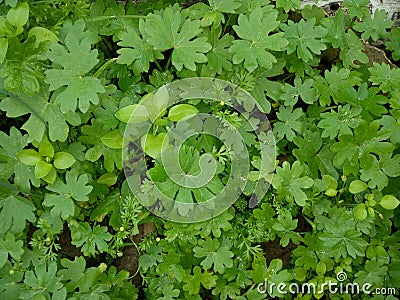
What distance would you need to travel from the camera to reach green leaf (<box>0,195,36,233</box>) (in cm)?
240

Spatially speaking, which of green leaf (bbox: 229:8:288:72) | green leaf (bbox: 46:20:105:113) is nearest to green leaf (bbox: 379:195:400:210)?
green leaf (bbox: 229:8:288:72)

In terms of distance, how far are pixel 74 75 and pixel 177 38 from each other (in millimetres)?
511

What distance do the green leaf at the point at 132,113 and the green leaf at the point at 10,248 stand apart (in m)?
0.72

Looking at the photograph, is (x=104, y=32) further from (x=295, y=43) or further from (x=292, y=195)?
(x=292, y=195)

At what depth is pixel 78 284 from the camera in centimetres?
243

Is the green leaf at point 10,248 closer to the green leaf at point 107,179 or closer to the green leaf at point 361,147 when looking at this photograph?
the green leaf at point 107,179

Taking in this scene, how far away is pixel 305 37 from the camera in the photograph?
2.73 metres

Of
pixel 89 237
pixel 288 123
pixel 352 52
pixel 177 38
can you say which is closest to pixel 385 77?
pixel 352 52

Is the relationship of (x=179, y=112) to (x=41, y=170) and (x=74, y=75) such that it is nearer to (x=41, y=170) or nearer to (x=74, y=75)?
(x=74, y=75)

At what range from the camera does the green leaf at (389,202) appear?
2.52 metres

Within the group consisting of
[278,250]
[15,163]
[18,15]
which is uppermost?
[18,15]

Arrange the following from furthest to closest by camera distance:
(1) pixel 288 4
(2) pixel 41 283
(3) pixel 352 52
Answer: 1. (3) pixel 352 52
2. (1) pixel 288 4
3. (2) pixel 41 283

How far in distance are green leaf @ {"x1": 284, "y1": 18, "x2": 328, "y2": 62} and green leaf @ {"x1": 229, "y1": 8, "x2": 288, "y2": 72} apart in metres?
0.20

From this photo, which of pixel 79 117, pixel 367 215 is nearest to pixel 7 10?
pixel 79 117
